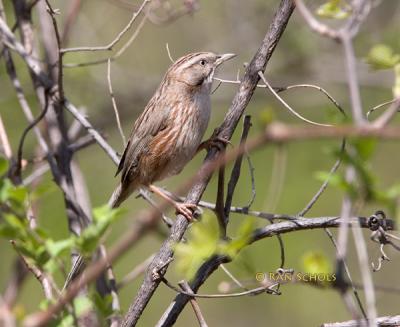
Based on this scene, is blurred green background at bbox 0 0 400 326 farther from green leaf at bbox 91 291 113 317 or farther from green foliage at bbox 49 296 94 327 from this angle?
green foliage at bbox 49 296 94 327

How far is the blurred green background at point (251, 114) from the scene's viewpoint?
7.93m

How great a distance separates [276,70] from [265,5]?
2.51 ft

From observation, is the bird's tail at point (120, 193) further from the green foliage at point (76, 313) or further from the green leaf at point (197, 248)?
the green leaf at point (197, 248)

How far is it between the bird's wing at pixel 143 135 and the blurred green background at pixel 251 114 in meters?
1.68

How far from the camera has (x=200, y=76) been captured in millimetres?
5492

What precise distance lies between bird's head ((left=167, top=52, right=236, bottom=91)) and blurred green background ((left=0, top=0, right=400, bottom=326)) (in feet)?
6.19

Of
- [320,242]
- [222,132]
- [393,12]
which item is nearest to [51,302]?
[222,132]

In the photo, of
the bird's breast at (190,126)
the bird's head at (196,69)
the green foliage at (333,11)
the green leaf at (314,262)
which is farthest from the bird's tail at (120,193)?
the green leaf at (314,262)

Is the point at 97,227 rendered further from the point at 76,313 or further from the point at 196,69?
the point at 196,69

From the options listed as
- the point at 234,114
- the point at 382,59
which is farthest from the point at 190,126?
the point at 382,59

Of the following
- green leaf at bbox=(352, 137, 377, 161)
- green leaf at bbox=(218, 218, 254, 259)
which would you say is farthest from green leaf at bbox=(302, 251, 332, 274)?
green leaf at bbox=(352, 137, 377, 161)

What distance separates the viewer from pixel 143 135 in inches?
223

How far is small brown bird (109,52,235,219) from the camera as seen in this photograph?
5.38m

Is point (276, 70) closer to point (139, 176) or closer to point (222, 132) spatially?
point (139, 176)
